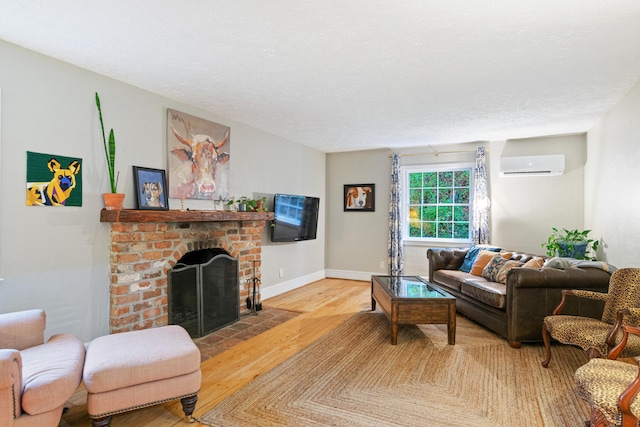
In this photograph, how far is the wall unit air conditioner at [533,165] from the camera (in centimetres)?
522

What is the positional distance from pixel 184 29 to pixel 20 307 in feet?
7.64

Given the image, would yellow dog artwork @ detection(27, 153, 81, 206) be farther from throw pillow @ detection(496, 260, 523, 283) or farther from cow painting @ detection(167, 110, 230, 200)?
throw pillow @ detection(496, 260, 523, 283)

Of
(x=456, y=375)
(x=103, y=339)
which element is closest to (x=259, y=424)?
(x=103, y=339)

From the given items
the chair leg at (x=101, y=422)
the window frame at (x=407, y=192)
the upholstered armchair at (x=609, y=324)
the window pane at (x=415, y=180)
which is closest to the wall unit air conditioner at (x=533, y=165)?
the window frame at (x=407, y=192)

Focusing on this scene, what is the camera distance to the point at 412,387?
101 inches

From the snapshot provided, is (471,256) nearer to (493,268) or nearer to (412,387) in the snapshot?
(493,268)

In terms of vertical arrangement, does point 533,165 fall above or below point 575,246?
above

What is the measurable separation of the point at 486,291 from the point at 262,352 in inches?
92.8

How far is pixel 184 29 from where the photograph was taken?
7.57ft

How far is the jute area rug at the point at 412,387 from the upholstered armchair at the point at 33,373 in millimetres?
805

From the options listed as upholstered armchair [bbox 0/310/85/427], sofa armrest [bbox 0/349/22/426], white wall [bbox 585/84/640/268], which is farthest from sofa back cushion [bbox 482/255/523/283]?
sofa armrest [bbox 0/349/22/426]

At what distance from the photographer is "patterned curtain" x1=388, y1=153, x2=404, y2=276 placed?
6.28 metres

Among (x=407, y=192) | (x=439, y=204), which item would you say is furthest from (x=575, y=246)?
(x=407, y=192)

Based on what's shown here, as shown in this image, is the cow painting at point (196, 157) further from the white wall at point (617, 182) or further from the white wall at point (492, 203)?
the white wall at point (617, 182)
